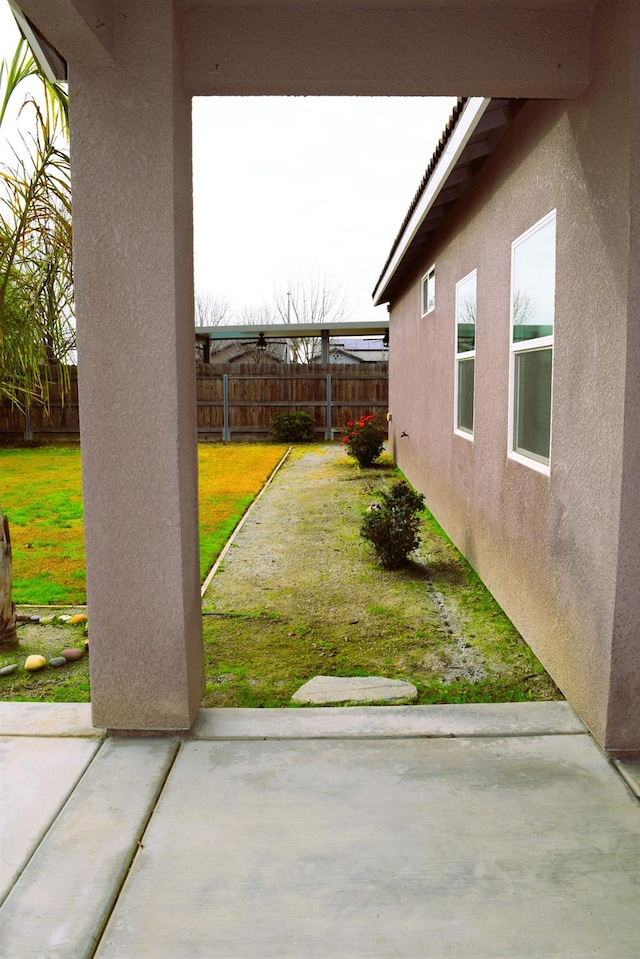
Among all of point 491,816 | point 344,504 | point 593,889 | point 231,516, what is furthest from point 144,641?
point 344,504

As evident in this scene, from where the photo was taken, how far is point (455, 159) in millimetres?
4703

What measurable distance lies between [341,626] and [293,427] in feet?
42.1

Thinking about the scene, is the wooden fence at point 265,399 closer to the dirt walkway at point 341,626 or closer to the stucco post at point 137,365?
the dirt walkway at point 341,626

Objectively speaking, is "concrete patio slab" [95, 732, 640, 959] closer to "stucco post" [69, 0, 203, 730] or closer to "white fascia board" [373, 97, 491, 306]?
"stucco post" [69, 0, 203, 730]

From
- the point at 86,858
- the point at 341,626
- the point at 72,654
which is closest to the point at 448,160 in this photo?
the point at 341,626

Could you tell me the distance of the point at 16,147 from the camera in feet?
12.3

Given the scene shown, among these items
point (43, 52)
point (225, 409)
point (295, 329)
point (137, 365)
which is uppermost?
point (295, 329)

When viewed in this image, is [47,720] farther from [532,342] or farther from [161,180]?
[532,342]

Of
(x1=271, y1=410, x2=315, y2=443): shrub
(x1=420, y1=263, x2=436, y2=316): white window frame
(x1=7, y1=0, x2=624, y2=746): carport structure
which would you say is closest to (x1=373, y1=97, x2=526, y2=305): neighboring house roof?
(x1=420, y1=263, x2=436, y2=316): white window frame

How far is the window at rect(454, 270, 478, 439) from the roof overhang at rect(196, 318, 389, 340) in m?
11.7

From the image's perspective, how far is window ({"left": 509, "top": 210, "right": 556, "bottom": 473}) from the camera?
147 inches

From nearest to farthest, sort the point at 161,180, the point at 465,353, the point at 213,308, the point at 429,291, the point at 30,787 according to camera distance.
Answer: the point at 30,787 < the point at 161,180 < the point at 465,353 < the point at 429,291 < the point at 213,308

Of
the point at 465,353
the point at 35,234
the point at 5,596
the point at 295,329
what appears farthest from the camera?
the point at 295,329

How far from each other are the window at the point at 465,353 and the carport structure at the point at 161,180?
9.04ft
